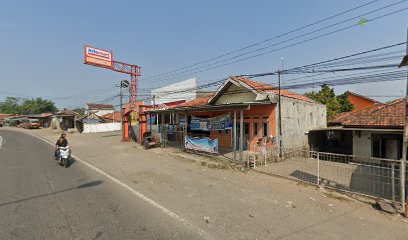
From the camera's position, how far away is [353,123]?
13695 millimetres

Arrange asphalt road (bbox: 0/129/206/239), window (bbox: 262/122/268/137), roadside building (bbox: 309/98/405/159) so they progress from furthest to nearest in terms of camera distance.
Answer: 1. window (bbox: 262/122/268/137)
2. roadside building (bbox: 309/98/405/159)
3. asphalt road (bbox: 0/129/206/239)

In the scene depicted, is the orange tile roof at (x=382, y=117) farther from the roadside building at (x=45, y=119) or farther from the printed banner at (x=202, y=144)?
the roadside building at (x=45, y=119)

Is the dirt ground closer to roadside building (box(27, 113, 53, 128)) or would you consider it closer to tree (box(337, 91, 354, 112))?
tree (box(337, 91, 354, 112))

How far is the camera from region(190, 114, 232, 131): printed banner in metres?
13.5

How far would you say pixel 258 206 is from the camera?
6375mm

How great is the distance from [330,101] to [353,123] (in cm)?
1993

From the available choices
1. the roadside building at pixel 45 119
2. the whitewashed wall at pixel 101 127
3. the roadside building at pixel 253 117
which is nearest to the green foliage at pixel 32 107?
the roadside building at pixel 45 119

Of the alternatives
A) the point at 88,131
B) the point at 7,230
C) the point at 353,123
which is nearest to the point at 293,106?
the point at 353,123

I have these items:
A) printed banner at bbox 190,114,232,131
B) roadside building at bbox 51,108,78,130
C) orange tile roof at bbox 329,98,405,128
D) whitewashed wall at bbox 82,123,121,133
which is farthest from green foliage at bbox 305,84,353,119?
roadside building at bbox 51,108,78,130

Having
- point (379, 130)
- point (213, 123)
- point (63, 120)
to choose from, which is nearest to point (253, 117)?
point (213, 123)

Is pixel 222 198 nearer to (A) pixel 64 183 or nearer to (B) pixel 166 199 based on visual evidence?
(B) pixel 166 199

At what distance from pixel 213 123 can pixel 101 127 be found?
31.3 metres

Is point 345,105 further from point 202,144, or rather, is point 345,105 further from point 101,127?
point 101,127

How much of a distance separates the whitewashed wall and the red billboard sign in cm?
1327
